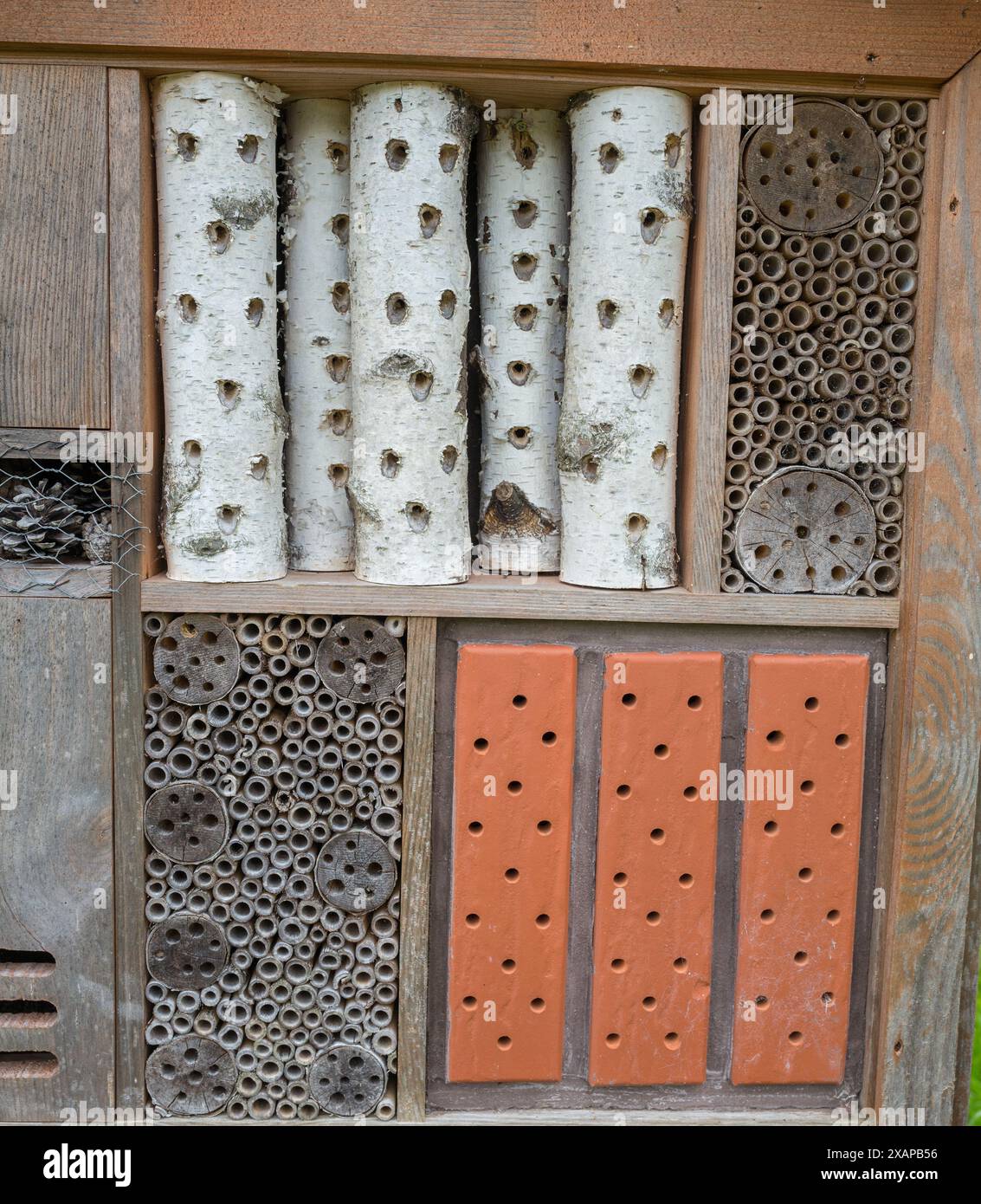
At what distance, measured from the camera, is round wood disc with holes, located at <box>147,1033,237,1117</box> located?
278 cm

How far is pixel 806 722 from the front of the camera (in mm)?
2746

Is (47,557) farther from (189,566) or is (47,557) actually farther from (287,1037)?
(287,1037)

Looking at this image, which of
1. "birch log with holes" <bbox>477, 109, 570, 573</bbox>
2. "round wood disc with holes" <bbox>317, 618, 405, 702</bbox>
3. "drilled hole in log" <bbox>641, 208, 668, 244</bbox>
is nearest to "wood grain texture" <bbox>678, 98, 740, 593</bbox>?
"drilled hole in log" <bbox>641, 208, 668, 244</bbox>

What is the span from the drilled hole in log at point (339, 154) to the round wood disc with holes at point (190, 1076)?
8.20 ft

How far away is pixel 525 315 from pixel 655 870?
5.32ft

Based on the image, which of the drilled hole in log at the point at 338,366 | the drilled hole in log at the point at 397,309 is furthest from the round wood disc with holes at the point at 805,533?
the drilled hole in log at the point at 338,366

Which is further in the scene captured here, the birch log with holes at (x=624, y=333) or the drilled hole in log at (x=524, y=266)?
the drilled hole in log at (x=524, y=266)

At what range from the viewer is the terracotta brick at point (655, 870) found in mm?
2717

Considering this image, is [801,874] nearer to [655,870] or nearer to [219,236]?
[655,870]

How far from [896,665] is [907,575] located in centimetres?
26

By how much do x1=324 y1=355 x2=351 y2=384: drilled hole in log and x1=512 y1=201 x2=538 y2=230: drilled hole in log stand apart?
0.62m

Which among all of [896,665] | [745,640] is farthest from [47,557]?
[896,665]

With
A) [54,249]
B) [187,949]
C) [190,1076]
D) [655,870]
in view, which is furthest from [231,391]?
[190,1076]

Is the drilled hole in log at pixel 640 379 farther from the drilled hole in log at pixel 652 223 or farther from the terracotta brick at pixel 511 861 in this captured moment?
the terracotta brick at pixel 511 861
